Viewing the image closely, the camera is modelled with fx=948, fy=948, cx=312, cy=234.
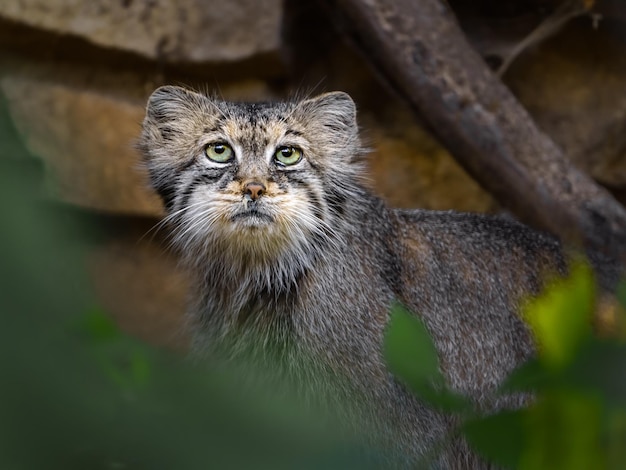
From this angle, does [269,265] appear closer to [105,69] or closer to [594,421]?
[105,69]

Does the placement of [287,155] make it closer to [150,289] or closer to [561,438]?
[150,289]

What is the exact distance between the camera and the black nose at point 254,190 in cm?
415

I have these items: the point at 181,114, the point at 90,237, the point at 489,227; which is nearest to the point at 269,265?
the point at 181,114

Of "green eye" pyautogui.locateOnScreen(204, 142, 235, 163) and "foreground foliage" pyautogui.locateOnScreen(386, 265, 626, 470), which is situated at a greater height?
"foreground foliage" pyautogui.locateOnScreen(386, 265, 626, 470)

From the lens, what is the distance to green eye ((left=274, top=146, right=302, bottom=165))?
4.48 m

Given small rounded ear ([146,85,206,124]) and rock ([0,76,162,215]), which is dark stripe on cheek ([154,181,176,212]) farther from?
rock ([0,76,162,215])

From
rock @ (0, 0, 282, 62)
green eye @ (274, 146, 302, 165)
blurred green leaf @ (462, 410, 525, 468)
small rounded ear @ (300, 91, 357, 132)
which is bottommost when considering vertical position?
green eye @ (274, 146, 302, 165)

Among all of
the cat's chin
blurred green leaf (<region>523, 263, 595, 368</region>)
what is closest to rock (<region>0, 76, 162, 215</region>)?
the cat's chin

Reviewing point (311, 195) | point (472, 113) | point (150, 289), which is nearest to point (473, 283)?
point (311, 195)

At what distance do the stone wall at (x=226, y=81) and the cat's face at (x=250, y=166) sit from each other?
1.53 m

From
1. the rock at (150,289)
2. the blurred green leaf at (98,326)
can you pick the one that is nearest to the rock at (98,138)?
the rock at (150,289)

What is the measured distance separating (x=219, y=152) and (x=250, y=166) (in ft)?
0.87

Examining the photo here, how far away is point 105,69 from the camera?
6.80 m

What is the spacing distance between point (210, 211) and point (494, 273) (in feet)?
5.25
